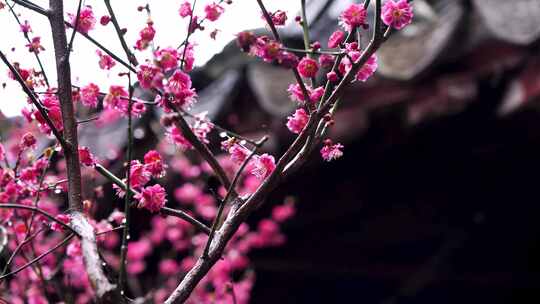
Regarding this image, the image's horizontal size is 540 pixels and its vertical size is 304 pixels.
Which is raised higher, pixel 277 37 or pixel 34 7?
pixel 34 7

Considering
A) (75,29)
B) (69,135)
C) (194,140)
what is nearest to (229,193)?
(194,140)

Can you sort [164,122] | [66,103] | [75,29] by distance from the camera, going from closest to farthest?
1. [164,122]
2. [66,103]
3. [75,29]

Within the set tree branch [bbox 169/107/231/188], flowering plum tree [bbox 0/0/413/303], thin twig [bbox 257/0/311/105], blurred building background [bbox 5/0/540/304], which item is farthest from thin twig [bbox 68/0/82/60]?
blurred building background [bbox 5/0/540/304]

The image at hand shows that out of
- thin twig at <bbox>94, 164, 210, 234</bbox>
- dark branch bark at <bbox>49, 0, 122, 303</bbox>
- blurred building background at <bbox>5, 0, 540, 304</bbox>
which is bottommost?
blurred building background at <bbox>5, 0, 540, 304</bbox>

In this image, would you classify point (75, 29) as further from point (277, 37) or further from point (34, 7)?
point (277, 37)

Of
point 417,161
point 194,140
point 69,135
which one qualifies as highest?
point 69,135

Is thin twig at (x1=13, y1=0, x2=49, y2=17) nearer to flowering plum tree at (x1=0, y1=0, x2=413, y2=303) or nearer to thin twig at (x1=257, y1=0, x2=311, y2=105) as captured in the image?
flowering plum tree at (x1=0, y1=0, x2=413, y2=303)

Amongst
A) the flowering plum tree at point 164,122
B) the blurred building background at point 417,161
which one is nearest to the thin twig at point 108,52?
the flowering plum tree at point 164,122

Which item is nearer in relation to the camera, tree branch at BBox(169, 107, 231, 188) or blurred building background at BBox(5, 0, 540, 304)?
tree branch at BBox(169, 107, 231, 188)

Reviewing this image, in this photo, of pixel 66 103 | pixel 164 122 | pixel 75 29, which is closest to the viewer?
pixel 164 122

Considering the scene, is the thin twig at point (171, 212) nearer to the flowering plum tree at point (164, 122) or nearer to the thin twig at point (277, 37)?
the flowering plum tree at point (164, 122)

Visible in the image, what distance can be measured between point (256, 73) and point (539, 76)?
126 cm

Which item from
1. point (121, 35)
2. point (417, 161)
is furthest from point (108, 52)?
point (417, 161)

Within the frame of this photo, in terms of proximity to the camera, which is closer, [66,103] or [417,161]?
[66,103]
